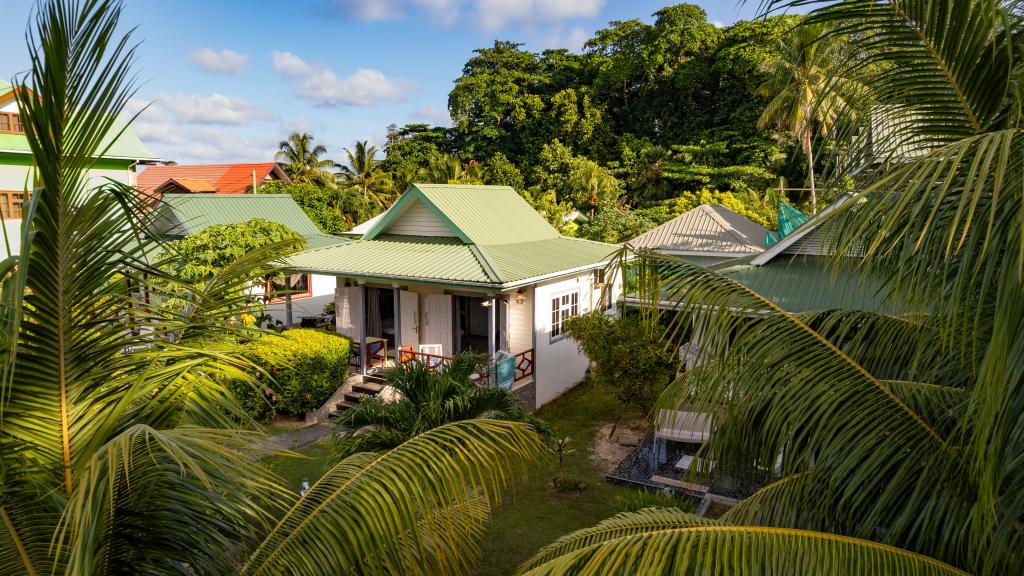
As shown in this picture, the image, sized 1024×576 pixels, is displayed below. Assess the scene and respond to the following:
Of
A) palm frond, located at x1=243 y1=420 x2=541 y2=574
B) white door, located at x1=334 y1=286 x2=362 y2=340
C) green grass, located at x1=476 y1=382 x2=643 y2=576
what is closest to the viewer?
palm frond, located at x1=243 y1=420 x2=541 y2=574

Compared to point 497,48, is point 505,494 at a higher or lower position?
lower

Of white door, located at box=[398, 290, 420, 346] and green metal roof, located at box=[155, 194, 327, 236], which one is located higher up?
green metal roof, located at box=[155, 194, 327, 236]

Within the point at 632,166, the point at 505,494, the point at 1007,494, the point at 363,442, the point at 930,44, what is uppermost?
the point at 632,166

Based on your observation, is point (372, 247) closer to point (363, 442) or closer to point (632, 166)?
point (363, 442)

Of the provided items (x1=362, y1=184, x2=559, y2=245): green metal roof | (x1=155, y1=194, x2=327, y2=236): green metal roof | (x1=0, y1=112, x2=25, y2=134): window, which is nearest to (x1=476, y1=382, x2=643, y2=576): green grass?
(x1=362, y1=184, x2=559, y2=245): green metal roof

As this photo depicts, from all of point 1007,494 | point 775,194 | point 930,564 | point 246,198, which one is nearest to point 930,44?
point 1007,494

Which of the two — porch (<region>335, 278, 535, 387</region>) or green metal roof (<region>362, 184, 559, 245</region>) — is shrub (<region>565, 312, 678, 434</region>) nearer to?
porch (<region>335, 278, 535, 387</region>)
